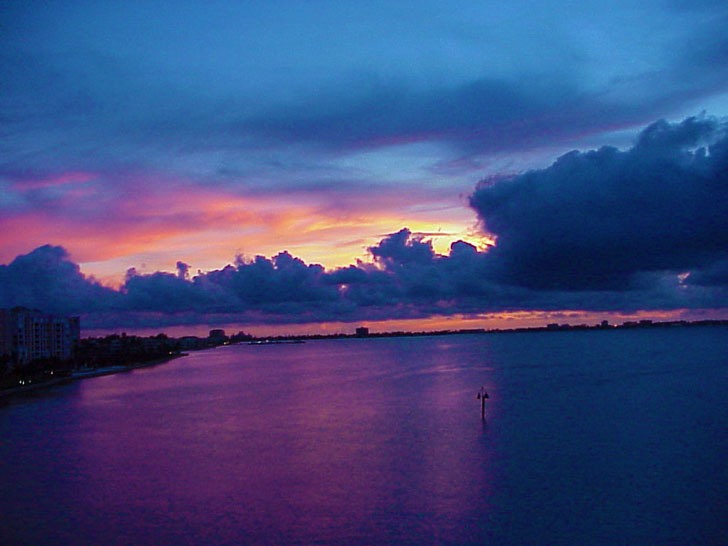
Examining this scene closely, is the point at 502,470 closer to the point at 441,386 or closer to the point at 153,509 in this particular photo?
the point at 153,509

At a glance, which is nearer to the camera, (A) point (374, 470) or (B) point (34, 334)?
(A) point (374, 470)

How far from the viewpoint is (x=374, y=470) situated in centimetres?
2547

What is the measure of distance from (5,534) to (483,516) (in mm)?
13296

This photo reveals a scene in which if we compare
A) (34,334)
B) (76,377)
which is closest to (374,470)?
(76,377)

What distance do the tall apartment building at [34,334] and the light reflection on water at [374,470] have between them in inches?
1495

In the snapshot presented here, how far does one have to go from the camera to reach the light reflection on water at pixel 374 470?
1867 cm

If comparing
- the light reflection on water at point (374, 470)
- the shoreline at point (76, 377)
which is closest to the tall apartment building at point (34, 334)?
the shoreline at point (76, 377)

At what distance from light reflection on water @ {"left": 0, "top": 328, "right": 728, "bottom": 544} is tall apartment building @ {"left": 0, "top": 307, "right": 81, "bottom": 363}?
3798 cm

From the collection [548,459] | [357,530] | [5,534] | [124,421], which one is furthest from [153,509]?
[124,421]

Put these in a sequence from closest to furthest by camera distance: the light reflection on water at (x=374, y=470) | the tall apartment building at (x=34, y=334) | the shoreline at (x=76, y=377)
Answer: the light reflection on water at (x=374, y=470) < the shoreline at (x=76, y=377) < the tall apartment building at (x=34, y=334)

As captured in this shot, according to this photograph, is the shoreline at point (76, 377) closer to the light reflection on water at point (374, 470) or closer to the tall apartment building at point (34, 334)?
the tall apartment building at point (34, 334)

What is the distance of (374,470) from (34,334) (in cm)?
8165

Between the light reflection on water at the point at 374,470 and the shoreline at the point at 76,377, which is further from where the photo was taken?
the shoreline at the point at 76,377

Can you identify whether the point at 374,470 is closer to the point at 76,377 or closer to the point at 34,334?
the point at 76,377
